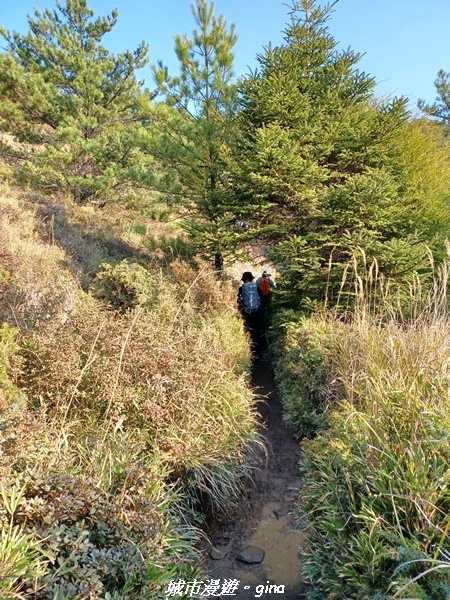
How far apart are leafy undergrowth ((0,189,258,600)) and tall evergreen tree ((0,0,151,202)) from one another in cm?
459

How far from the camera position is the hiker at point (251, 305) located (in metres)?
7.06

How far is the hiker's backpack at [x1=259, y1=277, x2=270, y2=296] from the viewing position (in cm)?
763

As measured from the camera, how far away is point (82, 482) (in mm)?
2307

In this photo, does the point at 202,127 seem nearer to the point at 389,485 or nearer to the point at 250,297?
the point at 250,297

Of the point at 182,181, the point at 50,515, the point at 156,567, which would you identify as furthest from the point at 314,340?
the point at 182,181

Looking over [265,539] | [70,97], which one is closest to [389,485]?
[265,539]

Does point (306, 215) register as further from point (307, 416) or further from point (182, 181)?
point (307, 416)

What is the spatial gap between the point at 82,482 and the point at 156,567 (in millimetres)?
731

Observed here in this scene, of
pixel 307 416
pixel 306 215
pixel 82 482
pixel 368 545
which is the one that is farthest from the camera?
pixel 306 215

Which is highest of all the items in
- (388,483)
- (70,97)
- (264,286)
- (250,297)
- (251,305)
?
(70,97)

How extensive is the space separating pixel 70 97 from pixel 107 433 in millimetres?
9935

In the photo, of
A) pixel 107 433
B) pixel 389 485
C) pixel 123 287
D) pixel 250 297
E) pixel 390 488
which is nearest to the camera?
pixel 390 488

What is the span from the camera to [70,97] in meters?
9.77

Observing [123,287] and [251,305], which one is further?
[251,305]
